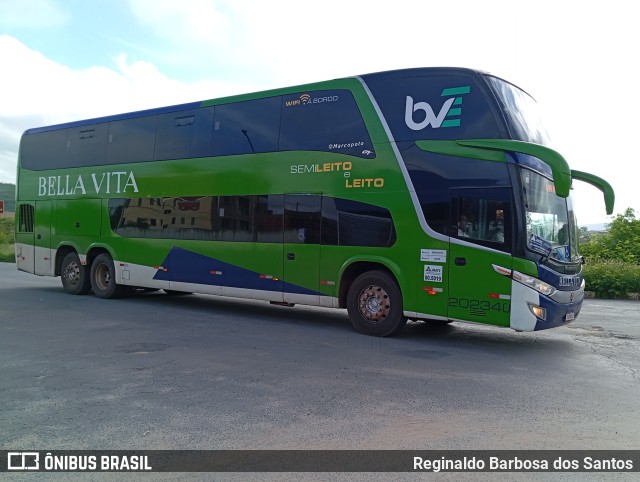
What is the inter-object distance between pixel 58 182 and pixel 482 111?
38.7ft

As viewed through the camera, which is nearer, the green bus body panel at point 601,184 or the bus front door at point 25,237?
the green bus body panel at point 601,184

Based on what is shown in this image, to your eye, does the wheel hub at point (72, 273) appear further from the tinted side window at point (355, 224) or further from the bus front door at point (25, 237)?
the tinted side window at point (355, 224)

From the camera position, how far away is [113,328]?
9.84m

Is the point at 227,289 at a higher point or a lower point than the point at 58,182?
lower

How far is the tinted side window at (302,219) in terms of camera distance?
10.3 meters

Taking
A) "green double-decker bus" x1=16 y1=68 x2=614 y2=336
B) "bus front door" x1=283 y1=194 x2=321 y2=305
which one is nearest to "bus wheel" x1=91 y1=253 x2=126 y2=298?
"green double-decker bus" x1=16 y1=68 x2=614 y2=336

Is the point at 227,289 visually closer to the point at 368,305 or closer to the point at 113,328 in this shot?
the point at 113,328

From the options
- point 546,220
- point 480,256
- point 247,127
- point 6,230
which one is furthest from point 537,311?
point 6,230

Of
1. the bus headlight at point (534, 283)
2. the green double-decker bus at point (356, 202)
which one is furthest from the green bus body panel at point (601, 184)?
the bus headlight at point (534, 283)

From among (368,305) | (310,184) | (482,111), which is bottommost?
(368,305)

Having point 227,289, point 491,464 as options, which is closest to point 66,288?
point 227,289

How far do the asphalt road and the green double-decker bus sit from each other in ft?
3.03

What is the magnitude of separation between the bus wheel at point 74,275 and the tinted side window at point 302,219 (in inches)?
270

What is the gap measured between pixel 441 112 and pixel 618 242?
18695mm
